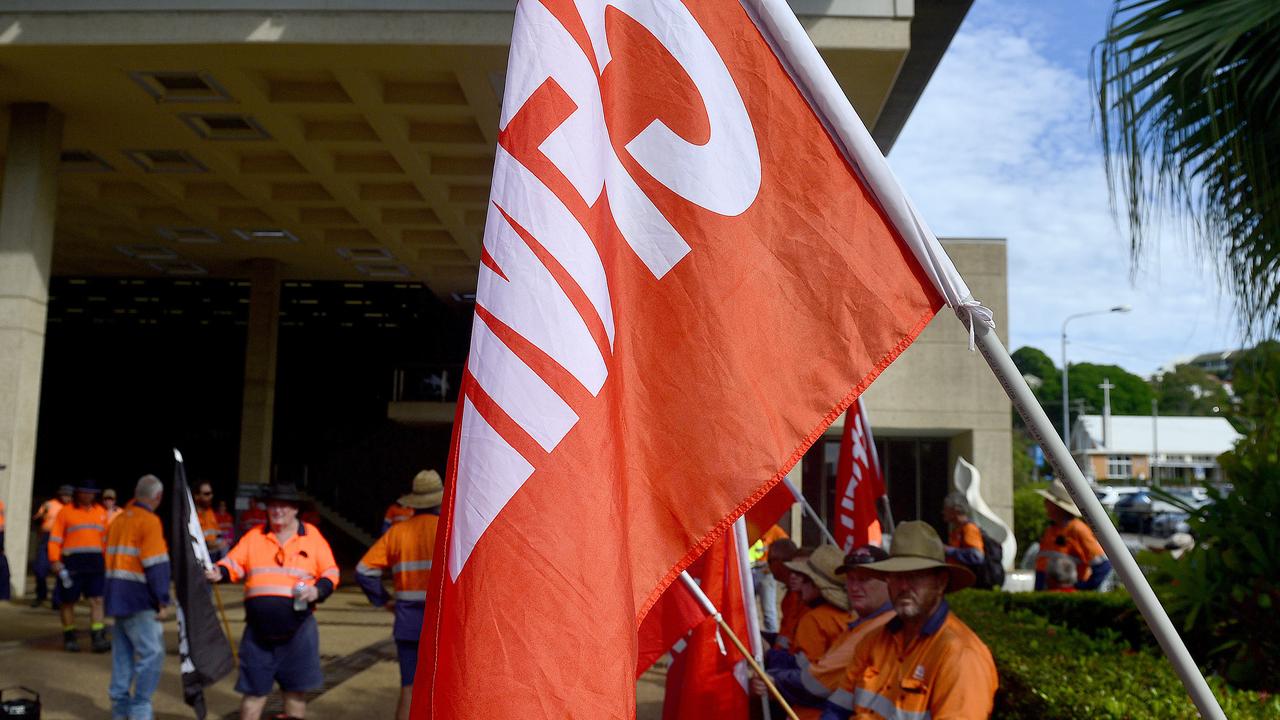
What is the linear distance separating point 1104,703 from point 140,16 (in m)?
13.5

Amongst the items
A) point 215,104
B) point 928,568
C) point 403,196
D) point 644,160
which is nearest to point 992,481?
point 403,196

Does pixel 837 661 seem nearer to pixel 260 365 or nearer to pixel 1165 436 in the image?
pixel 260 365

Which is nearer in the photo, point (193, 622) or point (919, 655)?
point (919, 655)

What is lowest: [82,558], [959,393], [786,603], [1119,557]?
[82,558]

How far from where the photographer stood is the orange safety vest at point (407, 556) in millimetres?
7504

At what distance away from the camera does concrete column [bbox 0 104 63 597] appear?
48.0 feet

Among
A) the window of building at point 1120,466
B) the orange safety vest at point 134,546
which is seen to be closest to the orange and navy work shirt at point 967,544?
the orange safety vest at point 134,546

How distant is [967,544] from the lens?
10.4 metres

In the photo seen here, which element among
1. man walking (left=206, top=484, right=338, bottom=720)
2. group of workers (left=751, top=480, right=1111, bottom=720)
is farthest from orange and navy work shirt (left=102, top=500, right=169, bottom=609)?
group of workers (left=751, top=480, right=1111, bottom=720)

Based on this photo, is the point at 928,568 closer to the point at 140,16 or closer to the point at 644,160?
the point at 644,160

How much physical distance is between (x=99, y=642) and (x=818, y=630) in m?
9.69

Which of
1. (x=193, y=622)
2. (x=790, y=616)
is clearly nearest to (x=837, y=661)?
Answer: (x=790, y=616)

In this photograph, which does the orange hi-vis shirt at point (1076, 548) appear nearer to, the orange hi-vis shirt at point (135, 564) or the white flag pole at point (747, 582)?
the white flag pole at point (747, 582)

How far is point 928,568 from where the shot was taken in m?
4.01
